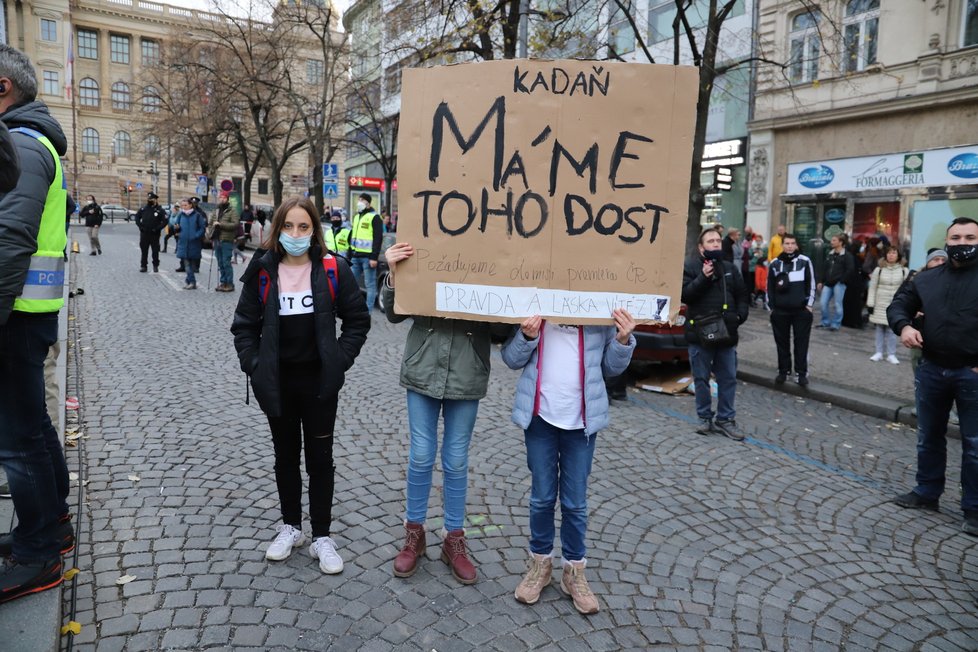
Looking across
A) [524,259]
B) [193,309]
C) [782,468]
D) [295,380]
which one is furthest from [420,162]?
[193,309]

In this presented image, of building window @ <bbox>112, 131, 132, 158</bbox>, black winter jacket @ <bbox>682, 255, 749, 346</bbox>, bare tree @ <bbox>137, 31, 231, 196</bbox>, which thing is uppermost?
building window @ <bbox>112, 131, 132, 158</bbox>

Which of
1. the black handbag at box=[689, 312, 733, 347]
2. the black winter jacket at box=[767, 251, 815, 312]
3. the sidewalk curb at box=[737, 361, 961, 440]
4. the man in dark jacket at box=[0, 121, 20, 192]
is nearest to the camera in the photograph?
the man in dark jacket at box=[0, 121, 20, 192]

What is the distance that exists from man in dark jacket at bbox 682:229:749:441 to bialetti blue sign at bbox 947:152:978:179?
44.9 feet

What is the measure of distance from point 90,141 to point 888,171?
7583 cm

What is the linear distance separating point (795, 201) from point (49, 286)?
20.9 metres

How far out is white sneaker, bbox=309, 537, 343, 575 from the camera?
11.5 feet

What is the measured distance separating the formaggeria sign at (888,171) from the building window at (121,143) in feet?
230

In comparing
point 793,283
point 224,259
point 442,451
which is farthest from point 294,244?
point 224,259

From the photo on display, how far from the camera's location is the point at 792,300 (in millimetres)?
8320

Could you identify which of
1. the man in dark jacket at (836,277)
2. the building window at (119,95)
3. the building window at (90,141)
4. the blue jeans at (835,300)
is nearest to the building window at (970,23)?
the man in dark jacket at (836,277)

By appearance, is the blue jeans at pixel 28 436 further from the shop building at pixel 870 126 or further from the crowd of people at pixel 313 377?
the shop building at pixel 870 126

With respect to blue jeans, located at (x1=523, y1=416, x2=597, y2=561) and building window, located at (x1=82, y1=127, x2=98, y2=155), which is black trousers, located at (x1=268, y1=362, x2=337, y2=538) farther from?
building window, located at (x1=82, y1=127, x2=98, y2=155)

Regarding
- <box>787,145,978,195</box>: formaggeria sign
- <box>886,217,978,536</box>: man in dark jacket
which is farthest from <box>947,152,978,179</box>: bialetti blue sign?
<box>886,217,978,536</box>: man in dark jacket

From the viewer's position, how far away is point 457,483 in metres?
3.54
